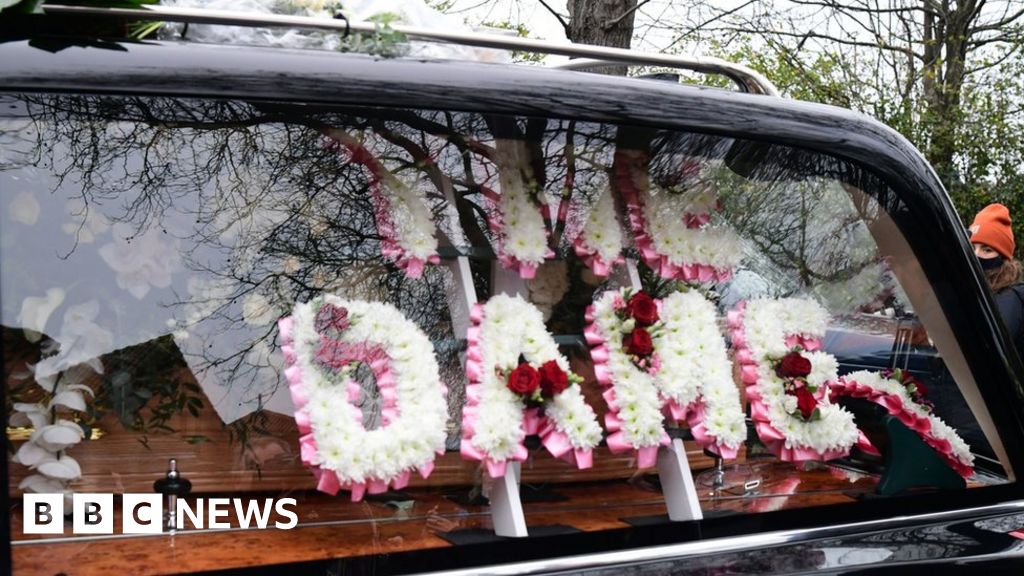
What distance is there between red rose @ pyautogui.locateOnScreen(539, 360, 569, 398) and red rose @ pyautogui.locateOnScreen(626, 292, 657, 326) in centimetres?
22

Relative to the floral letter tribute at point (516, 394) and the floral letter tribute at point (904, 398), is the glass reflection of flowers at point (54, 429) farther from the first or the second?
the floral letter tribute at point (904, 398)

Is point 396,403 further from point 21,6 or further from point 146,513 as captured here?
point 21,6

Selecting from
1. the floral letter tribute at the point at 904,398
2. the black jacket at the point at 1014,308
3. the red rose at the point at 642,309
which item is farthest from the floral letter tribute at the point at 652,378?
the black jacket at the point at 1014,308

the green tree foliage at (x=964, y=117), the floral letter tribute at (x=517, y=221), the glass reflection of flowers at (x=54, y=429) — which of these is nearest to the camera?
the glass reflection of flowers at (x=54, y=429)

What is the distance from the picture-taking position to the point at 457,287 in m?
2.12

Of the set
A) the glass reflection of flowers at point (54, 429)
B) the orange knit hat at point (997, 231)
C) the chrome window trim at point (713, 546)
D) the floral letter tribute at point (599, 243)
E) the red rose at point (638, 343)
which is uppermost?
the orange knit hat at point (997, 231)

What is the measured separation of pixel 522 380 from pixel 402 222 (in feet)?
1.25

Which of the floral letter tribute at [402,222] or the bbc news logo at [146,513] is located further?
the floral letter tribute at [402,222]

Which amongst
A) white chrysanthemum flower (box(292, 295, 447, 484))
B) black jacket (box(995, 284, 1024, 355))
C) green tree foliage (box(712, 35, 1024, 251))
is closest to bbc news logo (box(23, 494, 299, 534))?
white chrysanthemum flower (box(292, 295, 447, 484))

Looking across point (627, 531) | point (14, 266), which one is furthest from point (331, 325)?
point (627, 531)

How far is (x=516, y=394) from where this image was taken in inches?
81.4

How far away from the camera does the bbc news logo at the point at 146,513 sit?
1.71 meters

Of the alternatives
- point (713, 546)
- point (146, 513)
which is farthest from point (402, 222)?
point (713, 546)

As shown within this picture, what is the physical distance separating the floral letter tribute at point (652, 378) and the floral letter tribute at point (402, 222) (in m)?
0.39
